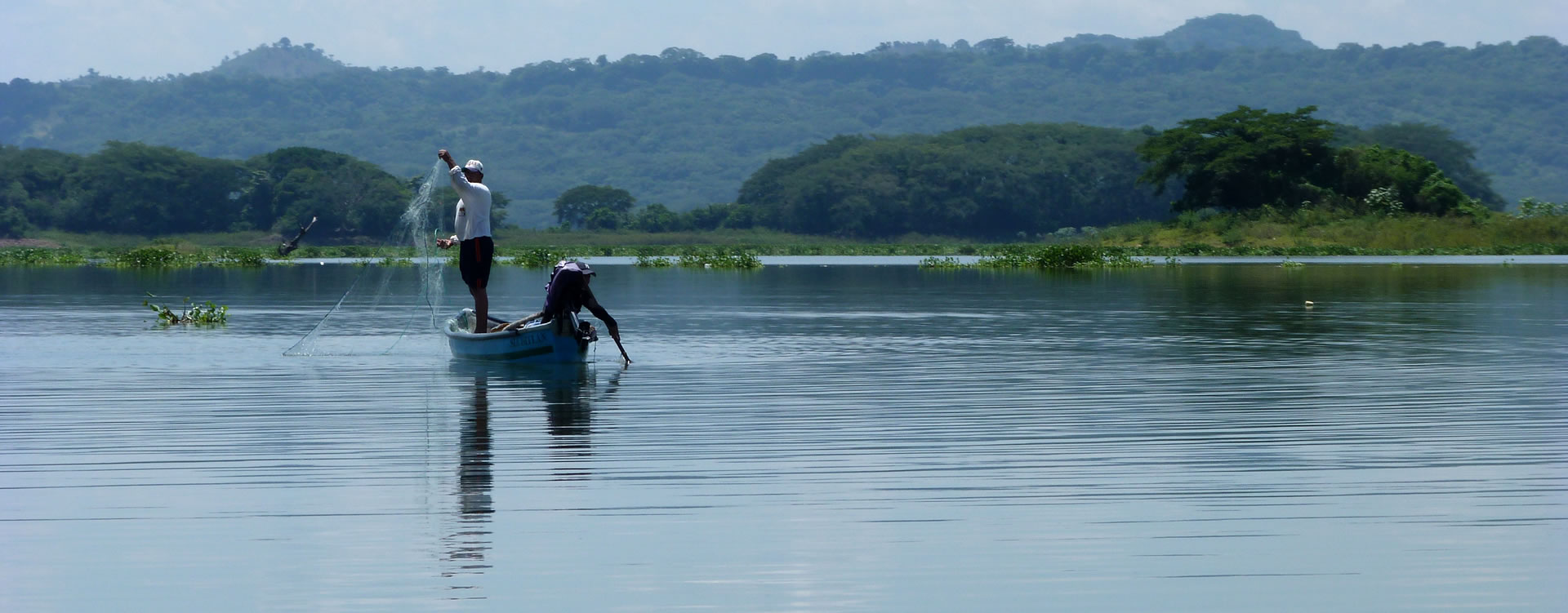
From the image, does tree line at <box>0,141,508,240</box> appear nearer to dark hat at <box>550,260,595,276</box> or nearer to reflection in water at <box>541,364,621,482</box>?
dark hat at <box>550,260,595,276</box>

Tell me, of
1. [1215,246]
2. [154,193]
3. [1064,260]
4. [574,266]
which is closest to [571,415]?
[574,266]

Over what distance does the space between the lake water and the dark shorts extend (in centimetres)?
113

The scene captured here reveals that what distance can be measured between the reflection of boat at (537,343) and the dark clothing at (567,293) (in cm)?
14

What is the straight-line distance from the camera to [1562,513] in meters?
10.7

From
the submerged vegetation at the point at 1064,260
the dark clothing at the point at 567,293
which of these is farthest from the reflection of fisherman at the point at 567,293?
the submerged vegetation at the point at 1064,260

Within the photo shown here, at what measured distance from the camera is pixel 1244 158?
10031cm

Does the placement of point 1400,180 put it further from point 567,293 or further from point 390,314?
point 567,293

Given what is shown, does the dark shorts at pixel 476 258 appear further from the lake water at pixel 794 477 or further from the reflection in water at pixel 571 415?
the reflection in water at pixel 571 415

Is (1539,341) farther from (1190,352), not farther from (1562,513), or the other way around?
(1562,513)

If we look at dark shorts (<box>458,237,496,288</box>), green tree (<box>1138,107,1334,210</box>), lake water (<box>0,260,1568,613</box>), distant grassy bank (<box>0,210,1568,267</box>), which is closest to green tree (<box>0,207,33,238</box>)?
distant grassy bank (<box>0,210,1568,267</box>)

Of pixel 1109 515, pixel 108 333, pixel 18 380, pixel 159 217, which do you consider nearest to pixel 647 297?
pixel 108 333

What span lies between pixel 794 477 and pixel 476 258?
1044cm

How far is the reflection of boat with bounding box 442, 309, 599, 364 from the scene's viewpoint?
20906mm

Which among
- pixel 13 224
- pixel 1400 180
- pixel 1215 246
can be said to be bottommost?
pixel 1215 246
